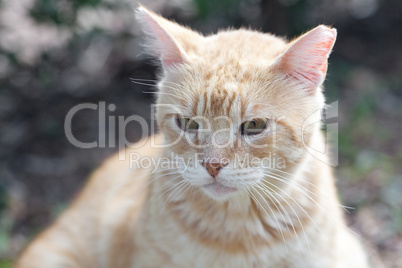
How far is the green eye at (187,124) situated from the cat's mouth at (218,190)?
275mm

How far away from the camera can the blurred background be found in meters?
3.62

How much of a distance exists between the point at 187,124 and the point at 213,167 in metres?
0.28

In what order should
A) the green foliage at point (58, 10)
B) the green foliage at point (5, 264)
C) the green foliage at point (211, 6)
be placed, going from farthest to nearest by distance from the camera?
the green foliage at point (211, 6), the green foliage at point (58, 10), the green foliage at point (5, 264)

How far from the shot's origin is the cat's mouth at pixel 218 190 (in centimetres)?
204

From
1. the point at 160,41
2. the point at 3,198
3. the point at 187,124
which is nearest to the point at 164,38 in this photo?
the point at 160,41

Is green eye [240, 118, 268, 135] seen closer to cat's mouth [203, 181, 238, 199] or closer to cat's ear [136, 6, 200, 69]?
cat's mouth [203, 181, 238, 199]

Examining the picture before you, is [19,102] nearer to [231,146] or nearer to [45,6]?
[45,6]

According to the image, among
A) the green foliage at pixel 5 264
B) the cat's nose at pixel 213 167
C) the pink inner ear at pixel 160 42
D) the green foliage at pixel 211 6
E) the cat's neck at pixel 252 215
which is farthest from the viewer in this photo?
the green foliage at pixel 211 6

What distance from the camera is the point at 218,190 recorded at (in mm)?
2049

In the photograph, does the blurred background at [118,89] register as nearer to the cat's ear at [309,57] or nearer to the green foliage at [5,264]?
the green foliage at [5,264]

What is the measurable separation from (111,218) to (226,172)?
1059 millimetres

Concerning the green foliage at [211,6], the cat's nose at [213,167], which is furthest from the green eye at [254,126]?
the green foliage at [211,6]

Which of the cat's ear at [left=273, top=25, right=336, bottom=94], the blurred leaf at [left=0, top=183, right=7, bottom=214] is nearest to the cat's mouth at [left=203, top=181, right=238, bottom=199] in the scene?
the cat's ear at [left=273, top=25, right=336, bottom=94]

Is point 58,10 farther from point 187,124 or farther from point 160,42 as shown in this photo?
point 187,124
